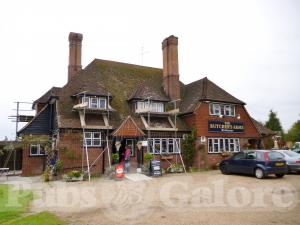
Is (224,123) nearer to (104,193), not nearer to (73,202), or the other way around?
(104,193)

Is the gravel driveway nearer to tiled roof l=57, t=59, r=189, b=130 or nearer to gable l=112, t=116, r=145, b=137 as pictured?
gable l=112, t=116, r=145, b=137

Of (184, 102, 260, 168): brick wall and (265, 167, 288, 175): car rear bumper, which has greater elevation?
(184, 102, 260, 168): brick wall

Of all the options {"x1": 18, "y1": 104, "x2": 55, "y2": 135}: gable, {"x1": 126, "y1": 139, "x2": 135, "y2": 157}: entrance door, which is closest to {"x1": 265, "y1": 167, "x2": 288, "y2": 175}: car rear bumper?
→ {"x1": 126, "y1": 139, "x2": 135, "y2": 157}: entrance door

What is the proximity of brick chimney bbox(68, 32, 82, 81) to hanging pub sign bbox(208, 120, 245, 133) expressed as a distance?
1375 centimetres

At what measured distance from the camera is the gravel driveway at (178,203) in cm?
→ 834

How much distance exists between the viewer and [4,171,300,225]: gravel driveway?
27.3ft

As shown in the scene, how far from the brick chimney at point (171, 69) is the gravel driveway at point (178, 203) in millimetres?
13399

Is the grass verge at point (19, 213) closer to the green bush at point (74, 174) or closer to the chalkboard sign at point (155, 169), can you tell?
the green bush at point (74, 174)

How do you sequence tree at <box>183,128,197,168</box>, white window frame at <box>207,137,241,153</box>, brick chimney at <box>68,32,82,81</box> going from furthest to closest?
brick chimney at <box>68,32,82,81</box> < white window frame at <box>207,137,241,153</box> < tree at <box>183,128,197,168</box>

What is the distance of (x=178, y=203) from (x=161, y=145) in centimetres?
1275

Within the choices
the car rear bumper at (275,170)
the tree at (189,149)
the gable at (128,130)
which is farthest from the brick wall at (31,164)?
the car rear bumper at (275,170)

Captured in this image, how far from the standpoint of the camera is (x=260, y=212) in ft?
29.4

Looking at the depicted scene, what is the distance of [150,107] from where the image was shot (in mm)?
24375

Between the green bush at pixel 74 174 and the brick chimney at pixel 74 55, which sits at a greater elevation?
the brick chimney at pixel 74 55
